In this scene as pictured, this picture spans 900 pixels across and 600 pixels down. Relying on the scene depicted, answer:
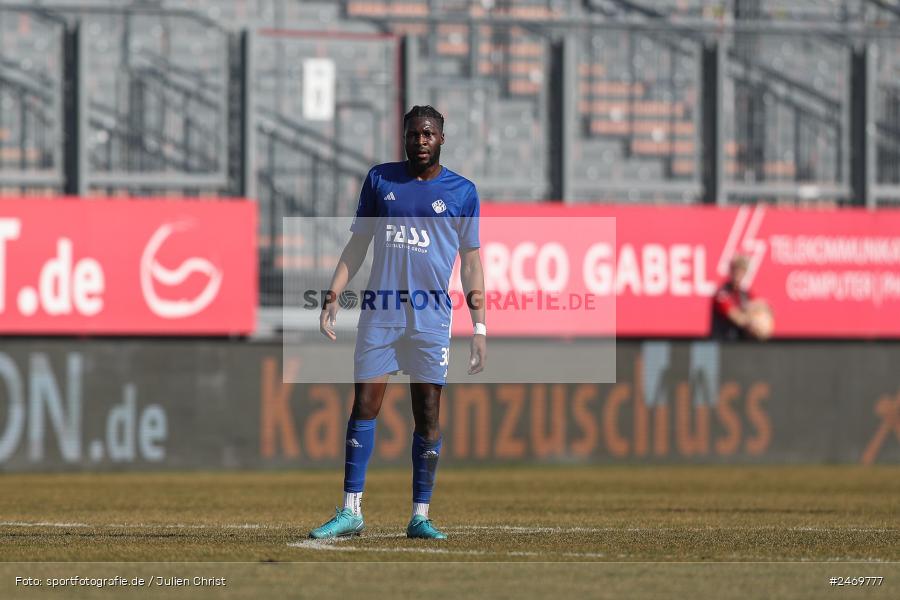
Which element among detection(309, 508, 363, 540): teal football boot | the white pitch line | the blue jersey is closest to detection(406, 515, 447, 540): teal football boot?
detection(309, 508, 363, 540): teal football boot

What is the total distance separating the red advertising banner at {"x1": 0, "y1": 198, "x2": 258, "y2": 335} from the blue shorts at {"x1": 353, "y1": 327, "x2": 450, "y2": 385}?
869cm

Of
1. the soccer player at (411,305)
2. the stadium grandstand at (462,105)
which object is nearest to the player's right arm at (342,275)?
the soccer player at (411,305)

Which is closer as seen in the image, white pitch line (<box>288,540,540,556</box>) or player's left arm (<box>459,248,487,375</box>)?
white pitch line (<box>288,540,540,556</box>)

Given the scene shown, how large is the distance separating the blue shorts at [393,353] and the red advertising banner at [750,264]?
9.09 metres

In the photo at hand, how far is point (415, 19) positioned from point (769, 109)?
406 centimetres

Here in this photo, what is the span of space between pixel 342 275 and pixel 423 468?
1.07m

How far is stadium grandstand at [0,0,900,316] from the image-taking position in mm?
17047

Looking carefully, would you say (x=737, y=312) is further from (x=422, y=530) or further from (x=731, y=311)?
(x=422, y=530)

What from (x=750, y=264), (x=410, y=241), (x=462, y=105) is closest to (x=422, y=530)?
(x=410, y=241)

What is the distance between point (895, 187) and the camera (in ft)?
62.2

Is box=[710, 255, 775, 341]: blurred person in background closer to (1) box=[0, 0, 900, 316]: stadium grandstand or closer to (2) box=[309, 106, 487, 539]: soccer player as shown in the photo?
(1) box=[0, 0, 900, 316]: stadium grandstand

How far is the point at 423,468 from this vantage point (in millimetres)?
8484

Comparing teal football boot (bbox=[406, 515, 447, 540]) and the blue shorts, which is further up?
the blue shorts

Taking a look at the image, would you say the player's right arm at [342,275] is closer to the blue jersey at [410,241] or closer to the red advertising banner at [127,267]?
the blue jersey at [410,241]
